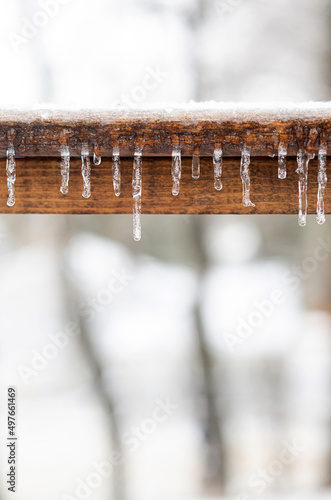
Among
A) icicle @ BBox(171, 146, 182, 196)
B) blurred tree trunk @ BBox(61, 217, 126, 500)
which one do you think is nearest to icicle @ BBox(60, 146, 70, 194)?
icicle @ BBox(171, 146, 182, 196)

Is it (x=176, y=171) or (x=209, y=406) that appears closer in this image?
(x=176, y=171)

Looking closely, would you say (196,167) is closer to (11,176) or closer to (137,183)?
(137,183)

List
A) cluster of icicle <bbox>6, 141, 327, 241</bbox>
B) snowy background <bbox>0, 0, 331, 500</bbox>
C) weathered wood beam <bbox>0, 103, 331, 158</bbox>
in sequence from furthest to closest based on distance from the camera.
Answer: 1. snowy background <bbox>0, 0, 331, 500</bbox>
2. cluster of icicle <bbox>6, 141, 327, 241</bbox>
3. weathered wood beam <bbox>0, 103, 331, 158</bbox>

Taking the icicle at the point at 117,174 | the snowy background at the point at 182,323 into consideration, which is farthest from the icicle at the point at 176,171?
the snowy background at the point at 182,323

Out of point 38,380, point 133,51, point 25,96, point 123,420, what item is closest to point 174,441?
point 123,420

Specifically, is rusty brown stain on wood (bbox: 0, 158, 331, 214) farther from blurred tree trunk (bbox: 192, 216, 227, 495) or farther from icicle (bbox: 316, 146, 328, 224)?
blurred tree trunk (bbox: 192, 216, 227, 495)

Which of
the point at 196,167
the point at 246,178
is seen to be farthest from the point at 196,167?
the point at 246,178
